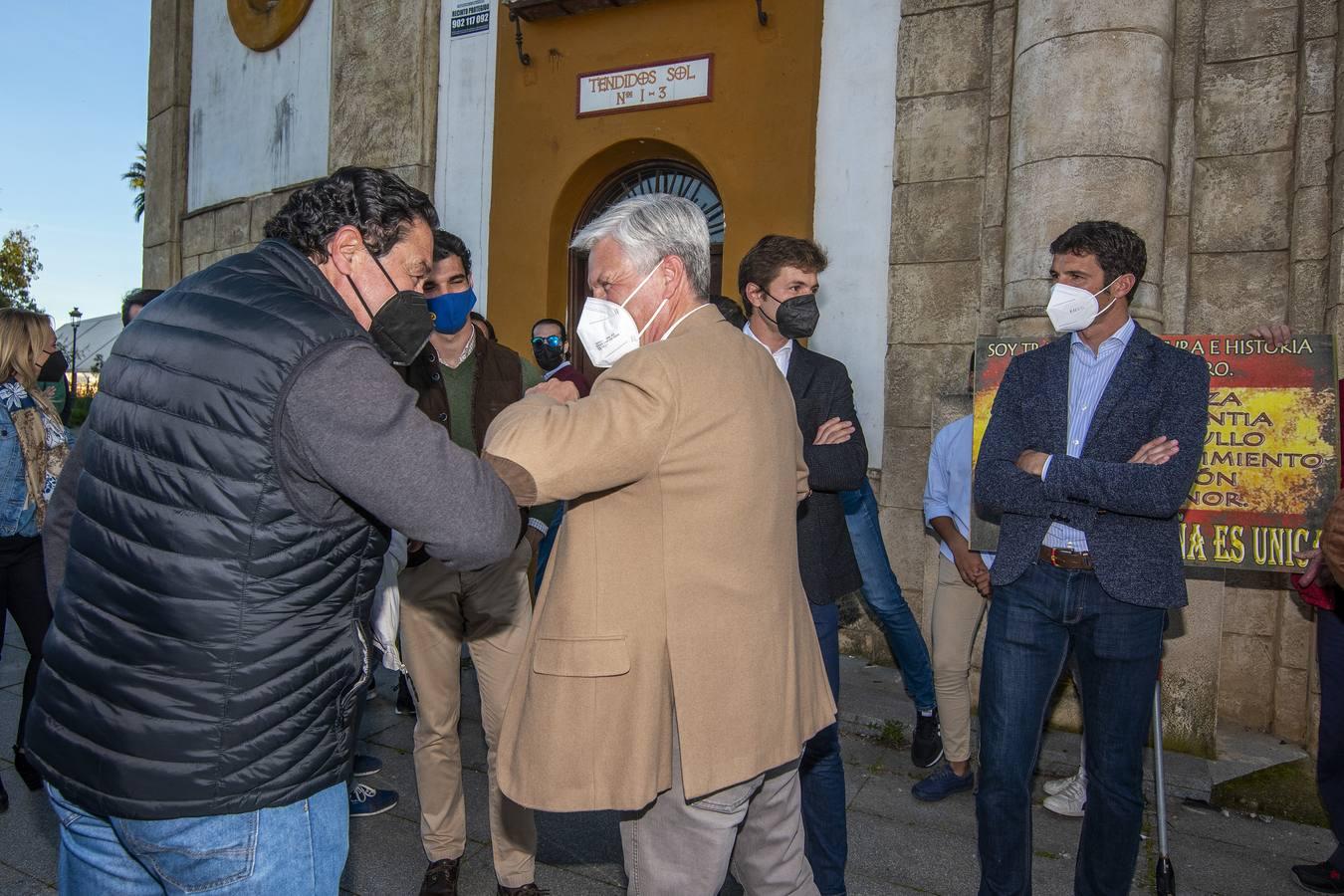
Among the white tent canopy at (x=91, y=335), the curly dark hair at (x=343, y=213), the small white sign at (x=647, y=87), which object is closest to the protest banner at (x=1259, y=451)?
the curly dark hair at (x=343, y=213)

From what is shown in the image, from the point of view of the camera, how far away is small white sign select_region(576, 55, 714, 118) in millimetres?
7258

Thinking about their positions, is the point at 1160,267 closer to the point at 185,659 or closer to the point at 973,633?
the point at 973,633

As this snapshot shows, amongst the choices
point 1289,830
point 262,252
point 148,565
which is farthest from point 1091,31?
point 148,565

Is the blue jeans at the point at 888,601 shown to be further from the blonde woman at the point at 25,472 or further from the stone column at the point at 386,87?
the stone column at the point at 386,87

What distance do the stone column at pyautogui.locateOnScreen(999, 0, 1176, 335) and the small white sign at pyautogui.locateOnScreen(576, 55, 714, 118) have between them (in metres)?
2.61

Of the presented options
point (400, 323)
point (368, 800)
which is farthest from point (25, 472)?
point (400, 323)

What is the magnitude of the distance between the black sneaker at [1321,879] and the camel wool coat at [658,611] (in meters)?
2.70

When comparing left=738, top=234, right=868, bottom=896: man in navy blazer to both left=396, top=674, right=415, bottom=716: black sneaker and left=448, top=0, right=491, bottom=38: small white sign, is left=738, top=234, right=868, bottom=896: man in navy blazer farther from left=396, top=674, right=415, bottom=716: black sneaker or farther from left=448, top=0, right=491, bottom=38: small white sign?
left=448, top=0, right=491, bottom=38: small white sign

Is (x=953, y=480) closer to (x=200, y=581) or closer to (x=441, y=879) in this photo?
(x=441, y=879)

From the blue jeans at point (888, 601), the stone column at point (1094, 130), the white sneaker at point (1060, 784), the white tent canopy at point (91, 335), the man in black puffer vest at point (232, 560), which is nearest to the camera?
the man in black puffer vest at point (232, 560)

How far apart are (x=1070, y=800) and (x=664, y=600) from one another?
3016 millimetres

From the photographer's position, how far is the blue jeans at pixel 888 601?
4.79 metres

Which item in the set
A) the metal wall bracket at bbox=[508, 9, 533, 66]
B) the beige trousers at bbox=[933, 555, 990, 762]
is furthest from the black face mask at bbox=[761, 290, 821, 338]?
the metal wall bracket at bbox=[508, 9, 533, 66]

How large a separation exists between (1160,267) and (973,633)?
2.26 metres
